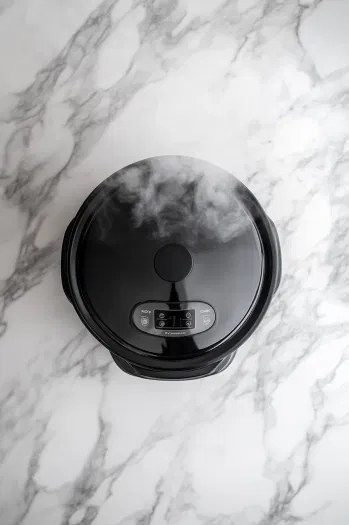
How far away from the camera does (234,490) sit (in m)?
1.04

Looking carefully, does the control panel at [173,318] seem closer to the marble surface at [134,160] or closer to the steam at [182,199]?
the steam at [182,199]

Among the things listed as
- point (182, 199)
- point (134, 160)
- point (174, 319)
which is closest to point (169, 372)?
point (174, 319)

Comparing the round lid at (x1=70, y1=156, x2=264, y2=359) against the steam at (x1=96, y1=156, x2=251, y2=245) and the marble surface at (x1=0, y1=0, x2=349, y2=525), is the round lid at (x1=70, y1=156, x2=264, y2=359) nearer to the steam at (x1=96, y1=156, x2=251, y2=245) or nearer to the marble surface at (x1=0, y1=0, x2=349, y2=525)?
the steam at (x1=96, y1=156, x2=251, y2=245)

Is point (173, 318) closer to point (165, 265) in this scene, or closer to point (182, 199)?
point (165, 265)

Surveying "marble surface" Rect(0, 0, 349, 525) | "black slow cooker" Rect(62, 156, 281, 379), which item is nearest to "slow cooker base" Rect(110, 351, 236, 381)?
"black slow cooker" Rect(62, 156, 281, 379)

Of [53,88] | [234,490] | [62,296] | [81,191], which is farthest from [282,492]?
[53,88]

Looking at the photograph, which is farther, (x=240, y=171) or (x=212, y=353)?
(x=240, y=171)

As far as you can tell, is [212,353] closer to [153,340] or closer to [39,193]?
[153,340]

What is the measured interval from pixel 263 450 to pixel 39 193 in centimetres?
69

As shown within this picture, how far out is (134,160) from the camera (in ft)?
3.27

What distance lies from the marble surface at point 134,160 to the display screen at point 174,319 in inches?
9.1

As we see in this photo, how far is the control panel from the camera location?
0.83 meters

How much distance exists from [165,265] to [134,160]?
278 mm

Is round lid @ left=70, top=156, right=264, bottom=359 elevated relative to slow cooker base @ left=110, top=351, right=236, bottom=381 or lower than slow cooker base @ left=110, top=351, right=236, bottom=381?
elevated
